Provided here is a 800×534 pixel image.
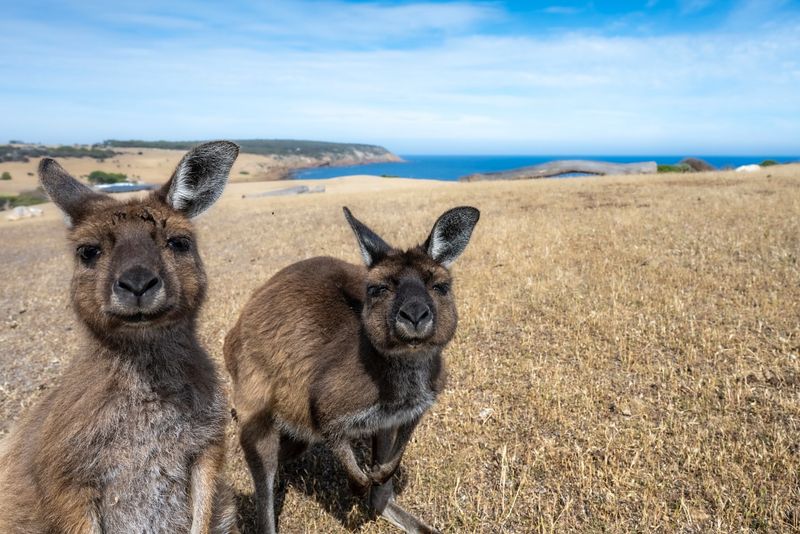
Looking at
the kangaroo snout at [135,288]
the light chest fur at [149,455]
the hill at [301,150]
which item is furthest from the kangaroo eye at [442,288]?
the hill at [301,150]

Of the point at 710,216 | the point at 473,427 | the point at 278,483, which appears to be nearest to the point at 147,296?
the point at 278,483

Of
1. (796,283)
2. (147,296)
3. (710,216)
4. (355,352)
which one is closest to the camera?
(147,296)

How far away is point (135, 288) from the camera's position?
2746mm

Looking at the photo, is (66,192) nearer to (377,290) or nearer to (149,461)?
(149,461)

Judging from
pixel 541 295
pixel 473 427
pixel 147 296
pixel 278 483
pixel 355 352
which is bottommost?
pixel 278 483

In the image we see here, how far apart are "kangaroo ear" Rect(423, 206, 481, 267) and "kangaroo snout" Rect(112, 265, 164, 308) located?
80.6 inches

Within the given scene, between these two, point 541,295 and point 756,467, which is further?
point 541,295

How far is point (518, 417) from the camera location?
16.6 feet

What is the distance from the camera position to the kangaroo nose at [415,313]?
3555 millimetres

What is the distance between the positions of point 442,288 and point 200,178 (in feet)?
6.05

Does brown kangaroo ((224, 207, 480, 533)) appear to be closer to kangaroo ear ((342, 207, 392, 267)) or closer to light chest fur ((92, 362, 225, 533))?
kangaroo ear ((342, 207, 392, 267))

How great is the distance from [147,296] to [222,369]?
12.6 ft

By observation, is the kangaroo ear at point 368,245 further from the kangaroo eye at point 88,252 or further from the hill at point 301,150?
the hill at point 301,150

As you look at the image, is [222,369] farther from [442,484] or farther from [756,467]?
[756,467]
